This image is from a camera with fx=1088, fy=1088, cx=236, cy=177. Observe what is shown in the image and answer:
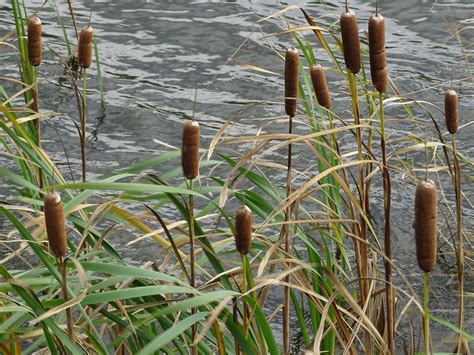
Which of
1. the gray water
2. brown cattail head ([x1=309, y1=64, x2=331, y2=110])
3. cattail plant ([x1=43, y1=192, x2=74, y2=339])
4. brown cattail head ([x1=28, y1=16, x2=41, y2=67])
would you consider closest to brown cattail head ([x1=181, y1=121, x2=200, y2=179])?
cattail plant ([x1=43, y1=192, x2=74, y2=339])

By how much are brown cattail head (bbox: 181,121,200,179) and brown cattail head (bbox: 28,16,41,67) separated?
975mm

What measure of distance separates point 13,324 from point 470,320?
1590 mm

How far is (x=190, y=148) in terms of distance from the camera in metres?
1.95

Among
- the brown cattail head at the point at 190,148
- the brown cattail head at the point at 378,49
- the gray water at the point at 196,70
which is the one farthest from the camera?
the gray water at the point at 196,70

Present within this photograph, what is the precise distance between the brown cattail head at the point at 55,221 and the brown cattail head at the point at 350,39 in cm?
76

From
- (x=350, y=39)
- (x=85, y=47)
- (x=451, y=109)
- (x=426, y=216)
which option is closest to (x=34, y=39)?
(x=85, y=47)

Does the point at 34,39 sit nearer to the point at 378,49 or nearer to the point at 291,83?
the point at 291,83

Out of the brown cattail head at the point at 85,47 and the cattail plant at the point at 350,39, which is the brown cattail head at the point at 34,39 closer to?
the brown cattail head at the point at 85,47

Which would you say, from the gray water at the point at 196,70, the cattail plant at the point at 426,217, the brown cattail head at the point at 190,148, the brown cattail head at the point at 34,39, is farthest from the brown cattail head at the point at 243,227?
the gray water at the point at 196,70

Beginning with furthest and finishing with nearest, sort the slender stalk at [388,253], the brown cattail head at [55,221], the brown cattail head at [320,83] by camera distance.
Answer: the brown cattail head at [320,83]
the slender stalk at [388,253]
the brown cattail head at [55,221]

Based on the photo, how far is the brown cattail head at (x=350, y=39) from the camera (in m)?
2.26

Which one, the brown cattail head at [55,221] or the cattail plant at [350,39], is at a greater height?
the cattail plant at [350,39]

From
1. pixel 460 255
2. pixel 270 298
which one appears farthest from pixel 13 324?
pixel 270 298

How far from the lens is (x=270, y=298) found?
11.8 ft
